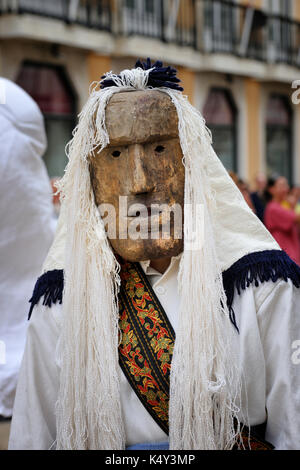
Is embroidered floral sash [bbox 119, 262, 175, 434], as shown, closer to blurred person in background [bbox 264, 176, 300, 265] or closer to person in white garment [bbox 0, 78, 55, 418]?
person in white garment [bbox 0, 78, 55, 418]

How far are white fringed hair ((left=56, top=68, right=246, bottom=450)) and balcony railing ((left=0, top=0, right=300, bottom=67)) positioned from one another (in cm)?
723

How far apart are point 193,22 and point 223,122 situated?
208 cm

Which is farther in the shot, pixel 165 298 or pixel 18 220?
pixel 18 220

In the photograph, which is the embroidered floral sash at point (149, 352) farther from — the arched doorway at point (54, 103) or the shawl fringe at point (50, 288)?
the arched doorway at point (54, 103)

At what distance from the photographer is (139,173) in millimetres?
1647

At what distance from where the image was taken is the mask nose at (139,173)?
5.40 ft

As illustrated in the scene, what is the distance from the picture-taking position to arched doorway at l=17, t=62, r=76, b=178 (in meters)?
9.01

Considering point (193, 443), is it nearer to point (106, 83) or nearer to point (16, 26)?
point (106, 83)

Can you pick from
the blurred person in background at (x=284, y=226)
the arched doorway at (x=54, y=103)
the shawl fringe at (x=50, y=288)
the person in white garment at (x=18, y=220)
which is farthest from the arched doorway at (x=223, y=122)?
the shawl fringe at (x=50, y=288)

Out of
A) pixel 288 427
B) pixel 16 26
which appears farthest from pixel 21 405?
pixel 16 26

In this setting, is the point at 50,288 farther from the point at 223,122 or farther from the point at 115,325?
the point at 223,122

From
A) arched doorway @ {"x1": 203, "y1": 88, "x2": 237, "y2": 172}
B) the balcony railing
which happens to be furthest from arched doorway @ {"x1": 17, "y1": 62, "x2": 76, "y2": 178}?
arched doorway @ {"x1": 203, "y1": 88, "x2": 237, "y2": 172}

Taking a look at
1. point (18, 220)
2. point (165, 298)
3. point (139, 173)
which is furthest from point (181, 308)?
point (18, 220)

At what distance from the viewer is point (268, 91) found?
42.6 ft
